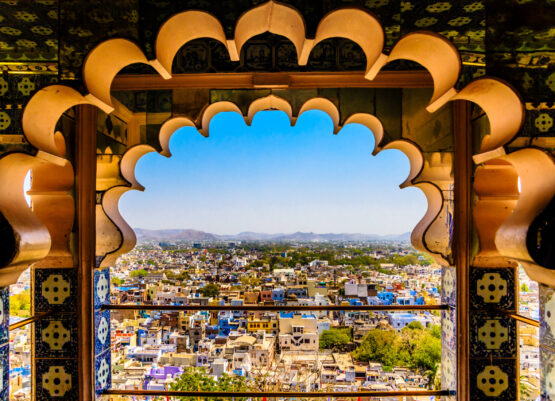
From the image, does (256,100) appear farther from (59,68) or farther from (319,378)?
(319,378)

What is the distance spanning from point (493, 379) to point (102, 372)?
9.17 ft

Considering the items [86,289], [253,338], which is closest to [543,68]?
[253,338]

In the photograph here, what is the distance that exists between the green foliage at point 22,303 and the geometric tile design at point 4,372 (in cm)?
77

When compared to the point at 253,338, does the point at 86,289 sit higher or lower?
higher

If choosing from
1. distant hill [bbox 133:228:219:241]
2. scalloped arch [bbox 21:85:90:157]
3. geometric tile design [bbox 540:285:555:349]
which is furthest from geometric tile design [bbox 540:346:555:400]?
scalloped arch [bbox 21:85:90:157]

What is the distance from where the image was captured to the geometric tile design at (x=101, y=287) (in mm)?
2613

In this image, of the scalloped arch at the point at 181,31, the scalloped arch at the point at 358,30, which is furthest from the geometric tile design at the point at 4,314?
the scalloped arch at the point at 358,30

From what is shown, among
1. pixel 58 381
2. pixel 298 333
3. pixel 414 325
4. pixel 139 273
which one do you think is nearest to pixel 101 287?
pixel 139 273

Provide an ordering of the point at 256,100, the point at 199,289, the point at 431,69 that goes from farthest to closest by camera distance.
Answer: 1. the point at 199,289
2. the point at 256,100
3. the point at 431,69

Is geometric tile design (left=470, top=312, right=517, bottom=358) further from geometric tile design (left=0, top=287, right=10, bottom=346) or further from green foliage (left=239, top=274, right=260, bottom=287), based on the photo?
geometric tile design (left=0, top=287, right=10, bottom=346)

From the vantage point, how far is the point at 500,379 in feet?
7.89

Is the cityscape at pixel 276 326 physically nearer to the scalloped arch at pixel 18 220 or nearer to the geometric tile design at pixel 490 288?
the geometric tile design at pixel 490 288

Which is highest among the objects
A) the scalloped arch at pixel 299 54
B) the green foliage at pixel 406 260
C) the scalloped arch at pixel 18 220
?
the scalloped arch at pixel 299 54

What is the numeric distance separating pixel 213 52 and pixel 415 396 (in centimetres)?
290
